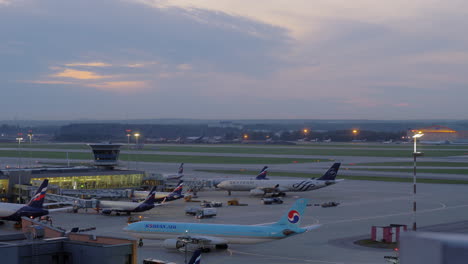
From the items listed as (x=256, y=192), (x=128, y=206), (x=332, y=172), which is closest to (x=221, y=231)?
(x=128, y=206)

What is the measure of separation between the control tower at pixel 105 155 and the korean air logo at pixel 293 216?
50.8 metres

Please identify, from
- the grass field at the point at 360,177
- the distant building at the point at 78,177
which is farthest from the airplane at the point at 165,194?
the grass field at the point at 360,177

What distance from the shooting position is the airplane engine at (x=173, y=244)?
39531 mm

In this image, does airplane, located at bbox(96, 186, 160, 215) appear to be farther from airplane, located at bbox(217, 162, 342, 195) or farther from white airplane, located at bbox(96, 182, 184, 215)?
airplane, located at bbox(217, 162, 342, 195)

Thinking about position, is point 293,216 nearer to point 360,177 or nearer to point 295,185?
point 295,185

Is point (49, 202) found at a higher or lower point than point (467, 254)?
lower

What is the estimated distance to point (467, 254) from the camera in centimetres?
401

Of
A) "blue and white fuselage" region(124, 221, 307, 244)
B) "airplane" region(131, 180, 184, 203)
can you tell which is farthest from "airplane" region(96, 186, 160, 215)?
"blue and white fuselage" region(124, 221, 307, 244)

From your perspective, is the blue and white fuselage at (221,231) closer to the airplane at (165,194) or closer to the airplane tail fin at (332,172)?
the airplane at (165,194)

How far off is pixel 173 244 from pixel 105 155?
157 feet

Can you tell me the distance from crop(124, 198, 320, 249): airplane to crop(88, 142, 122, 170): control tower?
44.3 metres

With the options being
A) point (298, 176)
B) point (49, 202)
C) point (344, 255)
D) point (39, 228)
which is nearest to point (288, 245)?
point (344, 255)

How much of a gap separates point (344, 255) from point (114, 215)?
2879 cm

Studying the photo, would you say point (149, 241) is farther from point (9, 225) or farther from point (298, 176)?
point (298, 176)
